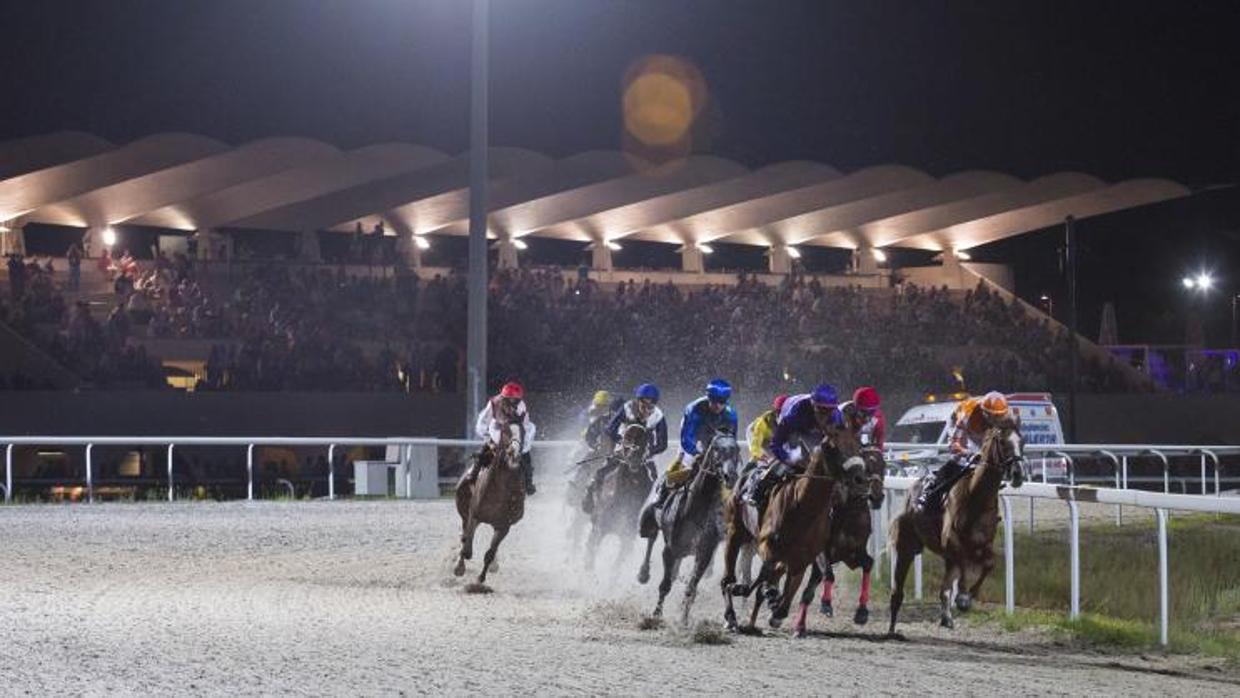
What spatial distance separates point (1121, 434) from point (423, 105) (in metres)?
17.9

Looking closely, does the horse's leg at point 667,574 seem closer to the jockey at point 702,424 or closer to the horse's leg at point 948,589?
the jockey at point 702,424

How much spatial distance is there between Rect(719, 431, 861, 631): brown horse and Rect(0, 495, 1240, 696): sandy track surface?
13.9 inches

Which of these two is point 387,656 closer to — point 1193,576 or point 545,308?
point 1193,576

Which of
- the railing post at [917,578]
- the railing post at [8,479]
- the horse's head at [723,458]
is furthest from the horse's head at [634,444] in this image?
the railing post at [8,479]

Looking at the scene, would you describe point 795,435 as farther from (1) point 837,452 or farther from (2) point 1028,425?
(2) point 1028,425

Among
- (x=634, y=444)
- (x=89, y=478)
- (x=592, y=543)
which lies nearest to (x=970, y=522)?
(x=634, y=444)

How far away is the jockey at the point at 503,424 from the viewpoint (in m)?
15.2

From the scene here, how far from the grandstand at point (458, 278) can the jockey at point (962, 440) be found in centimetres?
1824

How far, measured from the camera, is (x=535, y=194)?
38875 millimetres

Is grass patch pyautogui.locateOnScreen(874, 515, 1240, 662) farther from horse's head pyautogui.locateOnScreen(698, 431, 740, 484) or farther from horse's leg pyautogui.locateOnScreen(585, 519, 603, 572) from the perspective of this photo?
horse's leg pyautogui.locateOnScreen(585, 519, 603, 572)

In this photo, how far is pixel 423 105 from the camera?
43.2 meters

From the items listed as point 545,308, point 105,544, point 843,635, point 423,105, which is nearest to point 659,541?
point 105,544

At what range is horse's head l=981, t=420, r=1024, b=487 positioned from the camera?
478 inches

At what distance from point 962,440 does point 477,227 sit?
1322 centimetres
